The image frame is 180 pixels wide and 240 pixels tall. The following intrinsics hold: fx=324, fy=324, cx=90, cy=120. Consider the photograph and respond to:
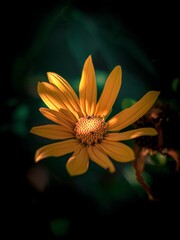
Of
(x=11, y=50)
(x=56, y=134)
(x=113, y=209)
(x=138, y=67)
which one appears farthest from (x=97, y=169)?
(x=11, y=50)

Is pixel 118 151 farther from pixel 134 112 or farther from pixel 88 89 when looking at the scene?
pixel 88 89

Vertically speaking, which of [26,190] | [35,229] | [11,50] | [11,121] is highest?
[11,50]

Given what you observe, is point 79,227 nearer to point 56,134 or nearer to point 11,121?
point 56,134

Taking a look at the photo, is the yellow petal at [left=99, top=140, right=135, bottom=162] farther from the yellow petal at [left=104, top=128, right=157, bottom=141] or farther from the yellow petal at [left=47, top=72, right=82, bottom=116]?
the yellow petal at [left=47, top=72, right=82, bottom=116]

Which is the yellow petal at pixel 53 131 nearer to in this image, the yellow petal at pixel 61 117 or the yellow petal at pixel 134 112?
the yellow petal at pixel 61 117

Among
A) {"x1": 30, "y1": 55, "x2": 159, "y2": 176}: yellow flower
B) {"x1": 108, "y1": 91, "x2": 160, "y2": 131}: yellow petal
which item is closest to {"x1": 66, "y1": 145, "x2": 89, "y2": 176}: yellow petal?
{"x1": 30, "y1": 55, "x2": 159, "y2": 176}: yellow flower

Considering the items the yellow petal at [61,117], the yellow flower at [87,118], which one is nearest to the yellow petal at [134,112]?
the yellow flower at [87,118]

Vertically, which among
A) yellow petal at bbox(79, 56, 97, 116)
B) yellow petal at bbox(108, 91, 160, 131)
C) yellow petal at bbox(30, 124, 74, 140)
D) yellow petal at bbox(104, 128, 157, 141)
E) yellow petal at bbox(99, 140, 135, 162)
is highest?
yellow petal at bbox(79, 56, 97, 116)
